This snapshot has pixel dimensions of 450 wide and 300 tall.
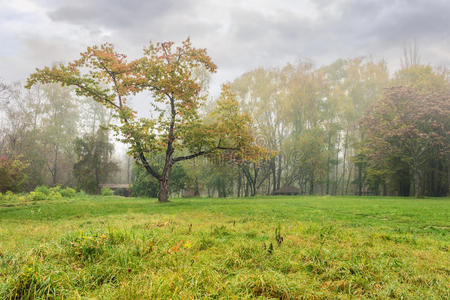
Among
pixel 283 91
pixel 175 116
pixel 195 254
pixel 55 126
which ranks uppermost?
pixel 283 91

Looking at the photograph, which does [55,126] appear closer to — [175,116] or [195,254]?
[175,116]

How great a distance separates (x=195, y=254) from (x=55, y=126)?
40.9 metres

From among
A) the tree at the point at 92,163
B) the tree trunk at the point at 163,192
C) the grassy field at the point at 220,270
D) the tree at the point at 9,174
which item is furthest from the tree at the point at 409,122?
the tree at the point at 92,163

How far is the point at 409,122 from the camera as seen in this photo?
21188 mm

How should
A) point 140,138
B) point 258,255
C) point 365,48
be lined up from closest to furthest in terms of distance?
point 258,255, point 140,138, point 365,48

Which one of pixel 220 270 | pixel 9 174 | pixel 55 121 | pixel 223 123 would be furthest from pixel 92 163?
pixel 220 270

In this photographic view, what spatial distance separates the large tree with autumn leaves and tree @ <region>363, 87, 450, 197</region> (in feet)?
48.1

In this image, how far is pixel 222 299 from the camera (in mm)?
1931

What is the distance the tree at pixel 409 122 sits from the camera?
20.7m

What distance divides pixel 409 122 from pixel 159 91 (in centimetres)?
2096

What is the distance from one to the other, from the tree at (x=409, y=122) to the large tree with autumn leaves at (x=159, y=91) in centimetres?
1466

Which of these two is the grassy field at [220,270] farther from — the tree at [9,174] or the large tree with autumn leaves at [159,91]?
the tree at [9,174]

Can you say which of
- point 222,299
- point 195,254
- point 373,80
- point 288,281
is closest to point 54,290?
point 222,299

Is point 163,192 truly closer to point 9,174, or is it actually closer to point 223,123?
point 223,123
